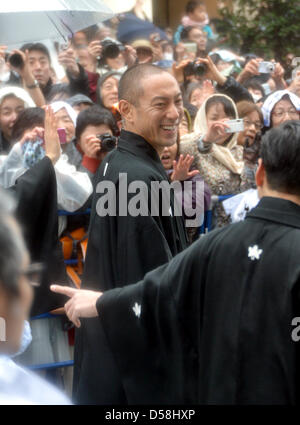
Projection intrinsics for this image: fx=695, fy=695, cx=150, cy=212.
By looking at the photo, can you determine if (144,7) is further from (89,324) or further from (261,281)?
(261,281)

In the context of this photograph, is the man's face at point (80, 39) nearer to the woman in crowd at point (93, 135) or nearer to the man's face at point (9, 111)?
the man's face at point (9, 111)

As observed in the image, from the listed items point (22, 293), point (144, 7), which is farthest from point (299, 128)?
point (144, 7)

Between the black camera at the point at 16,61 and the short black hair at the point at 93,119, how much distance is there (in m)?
1.09

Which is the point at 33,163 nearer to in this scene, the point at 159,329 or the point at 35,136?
the point at 35,136

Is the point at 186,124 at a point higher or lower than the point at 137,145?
higher

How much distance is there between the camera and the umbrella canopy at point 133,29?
7.79 metres

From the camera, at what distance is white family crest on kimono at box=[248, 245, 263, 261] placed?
204 centimetres

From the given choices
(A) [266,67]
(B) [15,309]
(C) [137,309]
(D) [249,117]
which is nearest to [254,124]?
(D) [249,117]

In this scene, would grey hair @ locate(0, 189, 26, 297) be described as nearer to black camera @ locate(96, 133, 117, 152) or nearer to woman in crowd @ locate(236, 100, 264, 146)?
black camera @ locate(96, 133, 117, 152)

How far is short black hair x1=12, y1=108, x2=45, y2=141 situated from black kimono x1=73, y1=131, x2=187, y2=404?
1.27m

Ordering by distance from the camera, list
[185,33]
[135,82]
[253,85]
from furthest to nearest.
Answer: [185,33] → [253,85] → [135,82]

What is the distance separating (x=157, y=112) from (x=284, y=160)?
1.02 m

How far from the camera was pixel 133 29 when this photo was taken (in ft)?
25.9

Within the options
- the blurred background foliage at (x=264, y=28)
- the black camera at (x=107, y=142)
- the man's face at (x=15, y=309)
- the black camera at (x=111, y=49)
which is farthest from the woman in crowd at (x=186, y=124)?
the blurred background foliage at (x=264, y=28)
